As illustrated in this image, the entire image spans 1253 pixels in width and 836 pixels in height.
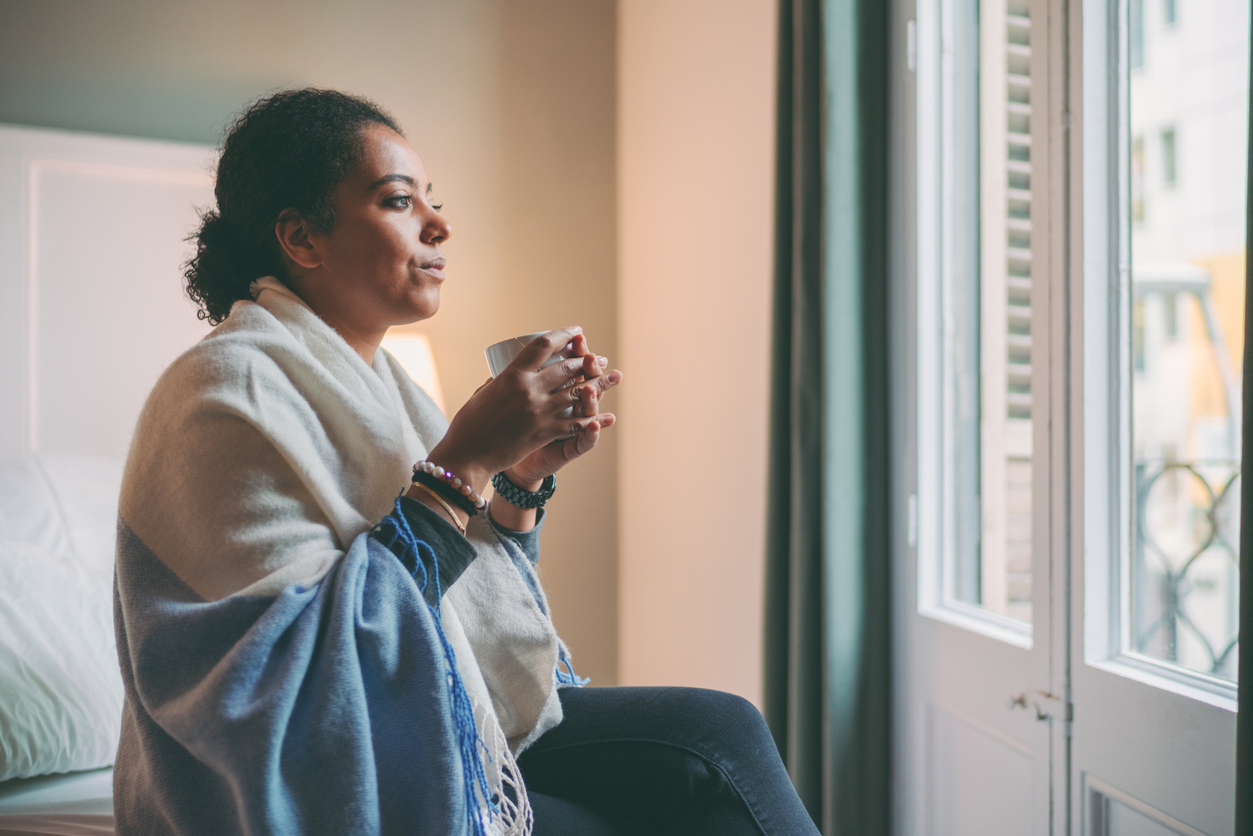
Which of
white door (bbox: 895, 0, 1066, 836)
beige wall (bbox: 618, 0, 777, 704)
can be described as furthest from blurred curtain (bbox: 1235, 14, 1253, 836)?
beige wall (bbox: 618, 0, 777, 704)

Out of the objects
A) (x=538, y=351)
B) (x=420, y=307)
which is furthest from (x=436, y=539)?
(x=420, y=307)

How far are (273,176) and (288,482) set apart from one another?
1.19 ft

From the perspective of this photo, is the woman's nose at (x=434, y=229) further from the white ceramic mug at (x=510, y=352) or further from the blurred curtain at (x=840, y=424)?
the blurred curtain at (x=840, y=424)

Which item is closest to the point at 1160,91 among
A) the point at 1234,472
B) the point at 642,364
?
the point at 1234,472

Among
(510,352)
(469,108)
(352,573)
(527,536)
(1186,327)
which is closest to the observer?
(352,573)

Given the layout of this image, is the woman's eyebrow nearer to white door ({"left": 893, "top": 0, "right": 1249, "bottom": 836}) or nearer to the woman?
the woman

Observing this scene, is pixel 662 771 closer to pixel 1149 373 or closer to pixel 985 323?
pixel 1149 373

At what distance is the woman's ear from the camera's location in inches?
36.2

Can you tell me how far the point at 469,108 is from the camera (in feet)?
8.05

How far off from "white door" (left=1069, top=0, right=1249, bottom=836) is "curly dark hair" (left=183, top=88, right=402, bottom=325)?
96 centimetres

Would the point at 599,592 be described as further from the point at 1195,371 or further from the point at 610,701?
the point at 1195,371

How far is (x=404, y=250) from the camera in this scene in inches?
36.8

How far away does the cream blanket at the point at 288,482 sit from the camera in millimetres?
720

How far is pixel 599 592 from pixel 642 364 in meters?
0.71
